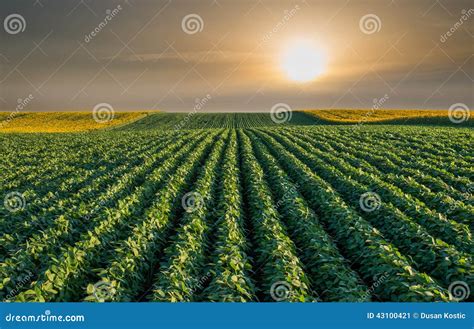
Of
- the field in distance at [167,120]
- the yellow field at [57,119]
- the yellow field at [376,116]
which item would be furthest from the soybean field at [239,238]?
the yellow field at [57,119]

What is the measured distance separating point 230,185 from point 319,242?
5.93 m

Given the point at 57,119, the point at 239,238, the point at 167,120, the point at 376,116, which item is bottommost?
the point at 239,238

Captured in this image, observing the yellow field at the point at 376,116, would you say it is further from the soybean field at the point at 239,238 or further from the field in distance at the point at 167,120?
the soybean field at the point at 239,238

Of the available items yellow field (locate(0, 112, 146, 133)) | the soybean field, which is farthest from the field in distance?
the soybean field

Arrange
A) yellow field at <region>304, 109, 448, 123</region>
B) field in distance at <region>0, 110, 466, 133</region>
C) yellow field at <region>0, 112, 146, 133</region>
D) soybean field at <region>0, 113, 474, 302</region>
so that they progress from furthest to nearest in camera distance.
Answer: yellow field at <region>0, 112, 146, 133</region>, field in distance at <region>0, 110, 466, 133</region>, yellow field at <region>304, 109, 448, 123</region>, soybean field at <region>0, 113, 474, 302</region>

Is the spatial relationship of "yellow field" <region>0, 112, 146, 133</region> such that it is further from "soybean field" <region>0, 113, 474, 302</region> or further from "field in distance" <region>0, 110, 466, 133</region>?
"soybean field" <region>0, 113, 474, 302</region>

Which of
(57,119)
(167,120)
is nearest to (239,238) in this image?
(167,120)

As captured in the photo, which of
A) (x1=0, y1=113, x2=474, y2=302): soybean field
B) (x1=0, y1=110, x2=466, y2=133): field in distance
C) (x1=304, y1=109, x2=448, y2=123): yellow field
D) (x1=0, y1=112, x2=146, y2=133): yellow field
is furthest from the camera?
(x1=0, y1=112, x2=146, y2=133): yellow field

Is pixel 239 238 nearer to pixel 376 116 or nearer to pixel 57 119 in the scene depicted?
pixel 376 116

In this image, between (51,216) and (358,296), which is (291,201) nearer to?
(358,296)

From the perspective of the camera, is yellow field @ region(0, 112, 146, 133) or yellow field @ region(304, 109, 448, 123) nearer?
yellow field @ region(304, 109, 448, 123)

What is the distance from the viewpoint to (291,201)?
12328 mm

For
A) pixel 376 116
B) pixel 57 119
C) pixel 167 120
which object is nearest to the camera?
pixel 376 116

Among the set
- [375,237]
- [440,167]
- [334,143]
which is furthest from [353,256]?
[334,143]
